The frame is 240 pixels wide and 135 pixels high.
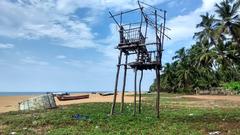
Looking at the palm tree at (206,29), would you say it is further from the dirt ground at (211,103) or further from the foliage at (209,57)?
the dirt ground at (211,103)

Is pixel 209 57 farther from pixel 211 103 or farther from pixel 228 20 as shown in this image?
pixel 211 103

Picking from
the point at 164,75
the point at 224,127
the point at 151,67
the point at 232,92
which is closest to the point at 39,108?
the point at 151,67

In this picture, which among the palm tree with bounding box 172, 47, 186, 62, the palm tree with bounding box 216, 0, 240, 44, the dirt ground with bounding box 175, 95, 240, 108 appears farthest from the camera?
the palm tree with bounding box 172, 47, 186, 62

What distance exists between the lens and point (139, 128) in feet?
51.3

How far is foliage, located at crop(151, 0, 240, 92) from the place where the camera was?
63.1 metres

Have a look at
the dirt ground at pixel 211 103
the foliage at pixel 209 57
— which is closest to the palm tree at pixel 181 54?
the foliage at pixel 209 57

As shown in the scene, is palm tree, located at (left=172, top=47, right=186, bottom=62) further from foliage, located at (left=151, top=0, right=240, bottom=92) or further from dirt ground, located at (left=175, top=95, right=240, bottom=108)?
dirt ground, located at (left=175, top=95, right=240, bottom=108)

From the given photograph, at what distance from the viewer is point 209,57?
74.9 meters

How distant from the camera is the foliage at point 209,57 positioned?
63125 millimetres

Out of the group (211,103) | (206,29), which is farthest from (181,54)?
(211,103)

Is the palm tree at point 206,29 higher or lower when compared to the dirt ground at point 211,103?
higher

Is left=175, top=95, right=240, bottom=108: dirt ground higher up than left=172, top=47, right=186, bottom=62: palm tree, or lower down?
lower down

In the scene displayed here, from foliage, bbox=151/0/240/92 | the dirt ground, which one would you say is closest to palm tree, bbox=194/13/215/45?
foliage, bbox=151/0/240/92

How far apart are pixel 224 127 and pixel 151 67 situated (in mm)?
7864
